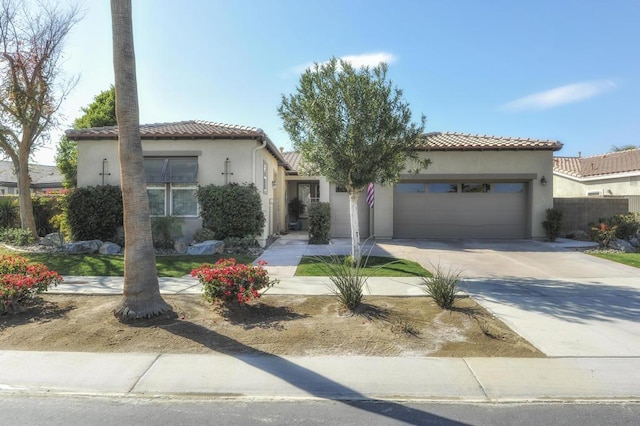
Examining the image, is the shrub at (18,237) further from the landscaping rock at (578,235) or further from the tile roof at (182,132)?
the landscaping rock at (578,235)

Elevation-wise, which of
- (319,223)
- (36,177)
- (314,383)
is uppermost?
(36,177)

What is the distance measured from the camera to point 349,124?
968 cm

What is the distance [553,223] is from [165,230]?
569 inches

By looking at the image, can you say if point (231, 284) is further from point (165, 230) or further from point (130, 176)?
point (165, 230)

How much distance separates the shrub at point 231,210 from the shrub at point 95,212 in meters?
3.01

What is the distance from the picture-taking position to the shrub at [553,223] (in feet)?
53.0

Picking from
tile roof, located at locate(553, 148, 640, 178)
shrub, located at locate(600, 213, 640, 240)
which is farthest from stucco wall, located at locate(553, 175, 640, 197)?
shrub, located at locate(600, 213, 640, 240)

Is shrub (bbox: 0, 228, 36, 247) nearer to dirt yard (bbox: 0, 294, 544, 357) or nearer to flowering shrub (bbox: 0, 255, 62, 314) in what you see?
flowering shrub (bbox: 0, 255, 62, 314)

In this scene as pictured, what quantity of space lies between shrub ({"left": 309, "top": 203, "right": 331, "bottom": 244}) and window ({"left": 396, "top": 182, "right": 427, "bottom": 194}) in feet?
12.0

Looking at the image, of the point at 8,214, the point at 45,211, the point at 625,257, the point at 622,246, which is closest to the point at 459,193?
the point at 622,246

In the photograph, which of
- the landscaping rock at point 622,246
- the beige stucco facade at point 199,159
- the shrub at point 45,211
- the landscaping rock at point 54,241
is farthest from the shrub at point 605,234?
the shrub at point 45,211

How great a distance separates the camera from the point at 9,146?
15.4 meters

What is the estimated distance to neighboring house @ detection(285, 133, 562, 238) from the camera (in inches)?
663

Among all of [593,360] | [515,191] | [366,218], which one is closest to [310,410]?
[593,360]
